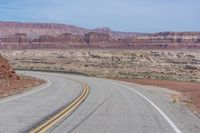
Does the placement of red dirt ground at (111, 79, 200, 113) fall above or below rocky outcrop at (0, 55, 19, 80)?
below

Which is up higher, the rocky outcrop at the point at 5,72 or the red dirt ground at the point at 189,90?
the rocky outcrop at the point at 5,72

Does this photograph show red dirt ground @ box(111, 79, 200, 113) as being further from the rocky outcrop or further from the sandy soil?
the rocky outcrop

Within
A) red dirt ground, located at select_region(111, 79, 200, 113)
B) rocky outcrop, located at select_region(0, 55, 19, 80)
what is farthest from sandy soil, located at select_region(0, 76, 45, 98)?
red dirt ground, located at select_region(111, 79, 200, 113)

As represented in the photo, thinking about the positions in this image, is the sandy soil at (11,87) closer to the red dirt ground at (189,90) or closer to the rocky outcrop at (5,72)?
the rocky outcrop at (5,72)

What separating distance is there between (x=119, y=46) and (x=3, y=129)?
603ft

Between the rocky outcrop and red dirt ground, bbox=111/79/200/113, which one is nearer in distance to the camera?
red dirt ground, bbox=111/79/200/113

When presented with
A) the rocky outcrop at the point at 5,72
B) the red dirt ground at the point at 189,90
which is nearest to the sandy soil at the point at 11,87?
the rocky outcrop at the point at 5,72

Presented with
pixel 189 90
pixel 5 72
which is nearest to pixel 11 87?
pixel 5 72

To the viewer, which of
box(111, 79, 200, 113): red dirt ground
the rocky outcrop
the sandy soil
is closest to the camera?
box(111, 79, 200, 113): red dirt ground

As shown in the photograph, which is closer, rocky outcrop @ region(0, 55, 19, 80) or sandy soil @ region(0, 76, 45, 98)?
sandy soil @ region(0, 76, 45, 98)

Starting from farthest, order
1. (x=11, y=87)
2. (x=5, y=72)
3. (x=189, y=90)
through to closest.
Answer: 1. (x=5, y=72)
2. (x=189, y=90)
3. (x=11, y=87)

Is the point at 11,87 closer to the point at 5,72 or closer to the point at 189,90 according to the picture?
the point at 5,72

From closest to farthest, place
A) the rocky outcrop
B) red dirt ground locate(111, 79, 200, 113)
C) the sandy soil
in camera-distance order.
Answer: red dirt ground locate(111, 79, 200, 113) → the sandy soil → the rocky outcrop

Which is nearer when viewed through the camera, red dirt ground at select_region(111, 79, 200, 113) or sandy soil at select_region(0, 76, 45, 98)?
red dirt ground at select_region(111, 79, 200, 113)
